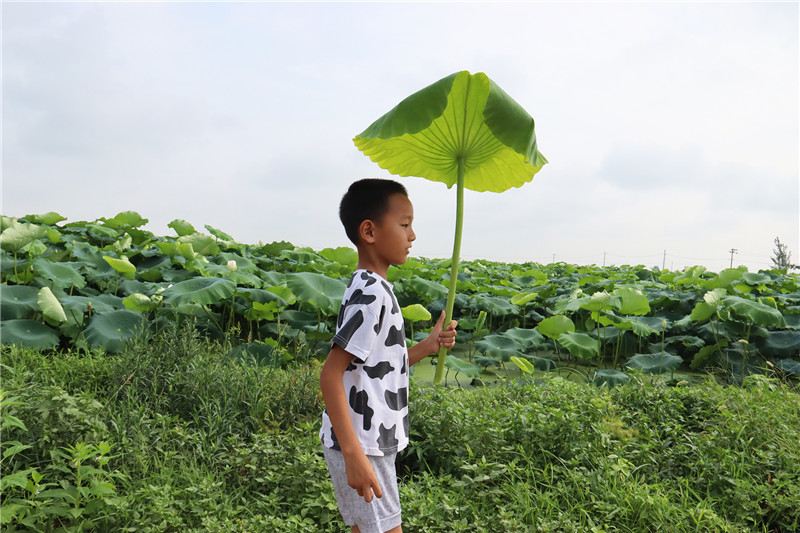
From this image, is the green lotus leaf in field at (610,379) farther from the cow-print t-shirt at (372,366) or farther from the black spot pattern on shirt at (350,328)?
the black spot pattern on shirt at (350,328)

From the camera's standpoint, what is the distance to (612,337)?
5059 mm

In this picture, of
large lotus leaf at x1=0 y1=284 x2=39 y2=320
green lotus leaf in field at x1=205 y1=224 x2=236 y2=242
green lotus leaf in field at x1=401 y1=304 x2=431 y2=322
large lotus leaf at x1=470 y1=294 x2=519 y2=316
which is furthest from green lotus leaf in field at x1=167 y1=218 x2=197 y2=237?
green lotus leaf in field at x1=401 y1=304 x2=431 y2=322

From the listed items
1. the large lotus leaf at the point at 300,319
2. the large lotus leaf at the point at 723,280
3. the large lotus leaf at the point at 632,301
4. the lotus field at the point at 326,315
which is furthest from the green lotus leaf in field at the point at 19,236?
the large lotus leaf at the point at 723,280

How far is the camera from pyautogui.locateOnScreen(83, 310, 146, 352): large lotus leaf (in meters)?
3.92

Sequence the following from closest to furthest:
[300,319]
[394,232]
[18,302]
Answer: [394,232], [18,302], [300,319]

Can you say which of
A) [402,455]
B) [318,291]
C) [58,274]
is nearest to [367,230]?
[402,455]

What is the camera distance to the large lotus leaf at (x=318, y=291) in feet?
13.5

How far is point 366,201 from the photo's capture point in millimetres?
1628

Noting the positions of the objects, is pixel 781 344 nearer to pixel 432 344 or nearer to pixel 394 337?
pixel 432 344

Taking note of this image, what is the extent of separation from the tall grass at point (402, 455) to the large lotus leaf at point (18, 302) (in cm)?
93

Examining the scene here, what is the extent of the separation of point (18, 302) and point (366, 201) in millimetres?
4140

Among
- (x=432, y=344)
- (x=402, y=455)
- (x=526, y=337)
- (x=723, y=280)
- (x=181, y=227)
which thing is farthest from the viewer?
(x=181, y=227)

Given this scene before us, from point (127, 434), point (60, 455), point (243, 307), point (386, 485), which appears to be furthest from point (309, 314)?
point (386, 485)

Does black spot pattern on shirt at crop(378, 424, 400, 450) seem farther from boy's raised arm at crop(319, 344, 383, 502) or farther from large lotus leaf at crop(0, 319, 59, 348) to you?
large lotus leaf at crop(0, 319, 59, 348)
